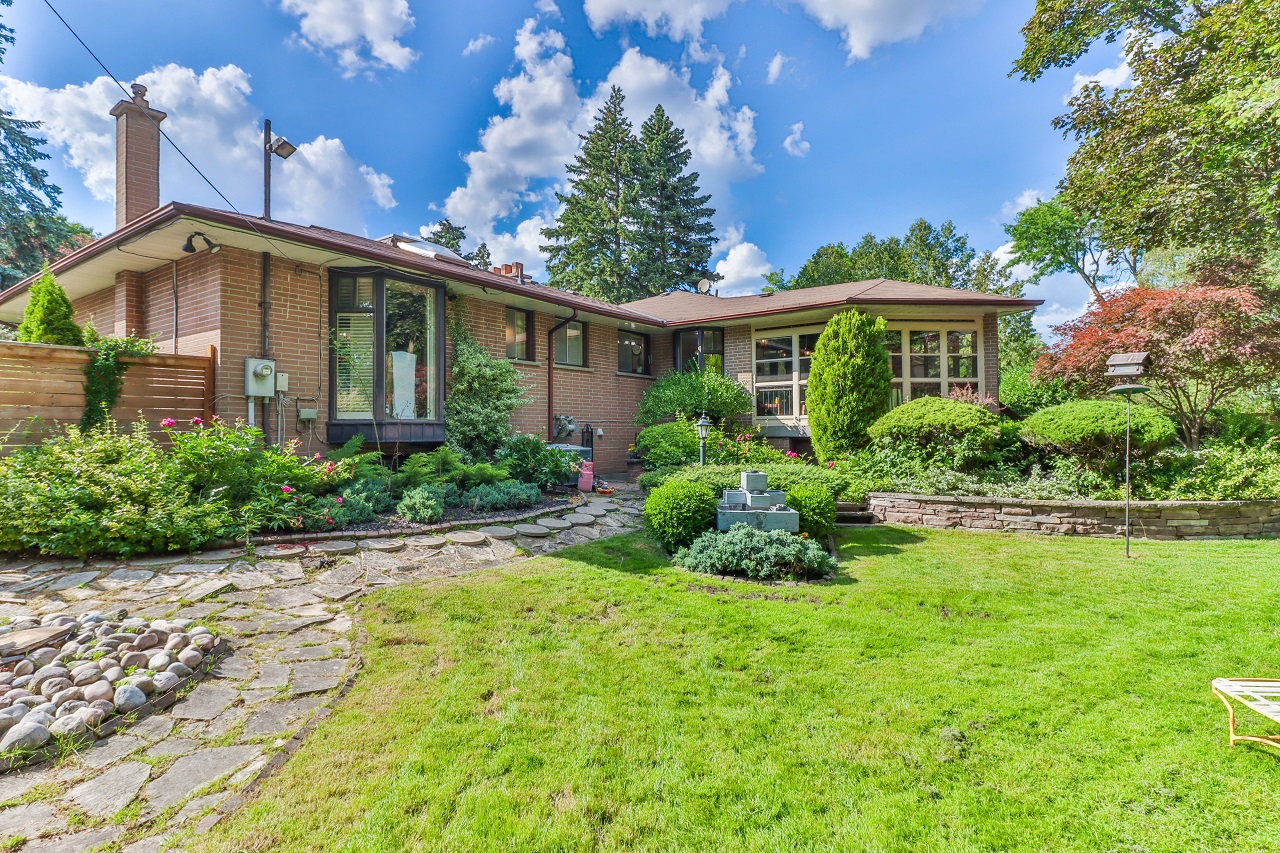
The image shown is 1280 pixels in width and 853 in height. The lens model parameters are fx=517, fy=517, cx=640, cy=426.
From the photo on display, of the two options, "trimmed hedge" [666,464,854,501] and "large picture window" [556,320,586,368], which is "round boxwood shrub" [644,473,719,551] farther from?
"large picture window" [556,320,586,368]

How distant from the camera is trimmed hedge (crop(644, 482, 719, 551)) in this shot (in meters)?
5.51

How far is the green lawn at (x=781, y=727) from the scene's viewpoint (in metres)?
1.82

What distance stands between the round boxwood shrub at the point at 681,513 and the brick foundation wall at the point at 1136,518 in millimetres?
3976

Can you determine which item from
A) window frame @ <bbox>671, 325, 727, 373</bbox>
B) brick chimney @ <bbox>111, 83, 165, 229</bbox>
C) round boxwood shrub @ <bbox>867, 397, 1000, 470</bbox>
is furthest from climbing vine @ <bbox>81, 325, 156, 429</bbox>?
round boxwood shrub @ <bbox>867, 397, 1000, 470</bbox>

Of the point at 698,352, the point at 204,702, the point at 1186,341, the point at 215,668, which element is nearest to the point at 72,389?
the point at 215,668

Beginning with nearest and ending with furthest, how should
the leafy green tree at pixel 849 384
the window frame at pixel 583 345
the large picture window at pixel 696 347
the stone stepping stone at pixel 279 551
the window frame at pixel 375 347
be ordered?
the stone stepping stone at pixel 279 551
the window frame at pixel 375 347
the leafy green tree at pixel 849 384
the window frame at pixel 583 345
the large picture window at pixel 696 347

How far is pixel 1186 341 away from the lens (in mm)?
7836

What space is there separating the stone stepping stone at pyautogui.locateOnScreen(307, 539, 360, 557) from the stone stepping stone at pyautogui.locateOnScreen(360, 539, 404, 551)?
0.31 feet

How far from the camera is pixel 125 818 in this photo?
1.72 metres

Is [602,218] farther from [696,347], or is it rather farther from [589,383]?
[589,383]

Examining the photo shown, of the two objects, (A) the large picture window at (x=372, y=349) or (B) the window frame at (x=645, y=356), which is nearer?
(A) the large picture window at (x=372, y=349)

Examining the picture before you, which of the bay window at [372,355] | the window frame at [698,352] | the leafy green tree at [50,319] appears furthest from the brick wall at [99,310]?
the window frame at [698,352]

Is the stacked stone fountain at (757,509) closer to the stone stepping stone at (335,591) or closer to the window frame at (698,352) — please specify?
the stone stepping stone at (335,591)

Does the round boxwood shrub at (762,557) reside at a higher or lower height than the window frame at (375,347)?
lower
